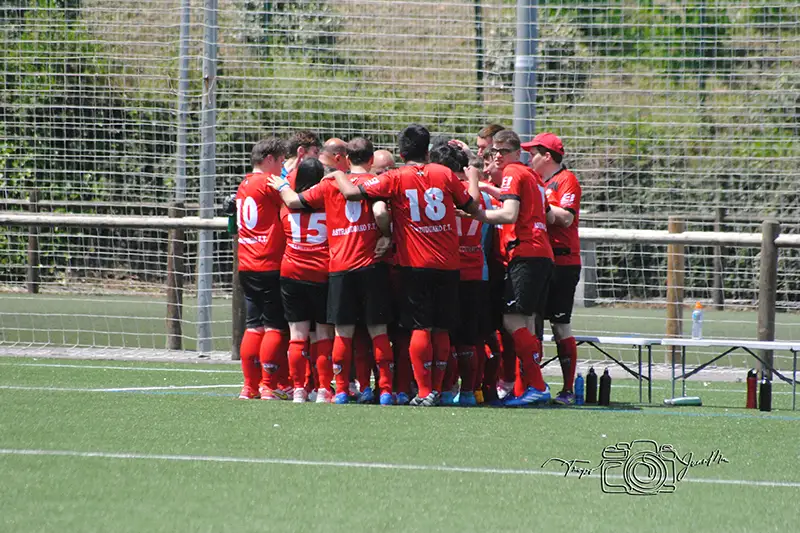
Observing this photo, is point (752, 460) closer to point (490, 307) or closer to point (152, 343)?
point (490, 307)

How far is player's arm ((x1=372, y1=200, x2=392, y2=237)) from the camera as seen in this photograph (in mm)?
8219

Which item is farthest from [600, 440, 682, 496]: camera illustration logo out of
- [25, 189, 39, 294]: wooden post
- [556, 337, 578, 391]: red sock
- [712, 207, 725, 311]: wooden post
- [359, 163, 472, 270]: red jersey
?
[25, 189, 39, 294]: wooden post

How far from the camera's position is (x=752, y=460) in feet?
20.4

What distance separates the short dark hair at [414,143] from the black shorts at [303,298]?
1.05 m

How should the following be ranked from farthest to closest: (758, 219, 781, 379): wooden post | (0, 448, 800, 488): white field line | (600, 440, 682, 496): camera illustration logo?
(758, 219, 781, 379): wooden post
(0, 448, 800, 488): white field line
(600, 440, 682, 496): camera illustration logo

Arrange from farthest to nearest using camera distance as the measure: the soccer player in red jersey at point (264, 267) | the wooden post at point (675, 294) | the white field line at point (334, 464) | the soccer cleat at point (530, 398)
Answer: the wooden post at point (675, 294)
the soccer player in red jersey at point (264, 267)
the soccer cleat at point (530, 398)
the white field line at point (334, 464)

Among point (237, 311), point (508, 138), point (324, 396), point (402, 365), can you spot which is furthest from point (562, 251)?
point (237, 311)

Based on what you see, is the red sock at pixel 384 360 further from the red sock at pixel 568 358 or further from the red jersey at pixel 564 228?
the red jersey at pixel 564 228

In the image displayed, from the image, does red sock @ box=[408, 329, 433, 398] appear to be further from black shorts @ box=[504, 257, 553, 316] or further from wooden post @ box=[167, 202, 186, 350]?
wooden post @ box=[167, 202, 186, 350]

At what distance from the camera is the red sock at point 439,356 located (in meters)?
8.44

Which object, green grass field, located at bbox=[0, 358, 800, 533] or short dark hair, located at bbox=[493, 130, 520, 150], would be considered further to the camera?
short dark hair, located at bbox=[493, 130, 520, 150]

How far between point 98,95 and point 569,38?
197 inches

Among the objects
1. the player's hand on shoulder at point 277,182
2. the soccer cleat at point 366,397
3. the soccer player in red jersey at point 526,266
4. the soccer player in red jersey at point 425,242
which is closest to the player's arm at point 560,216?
the soccer player in red jersey at point 526,266

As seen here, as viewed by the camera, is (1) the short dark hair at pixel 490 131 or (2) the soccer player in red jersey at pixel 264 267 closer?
(2) the soccer player in red jersey at pixel 264 267
